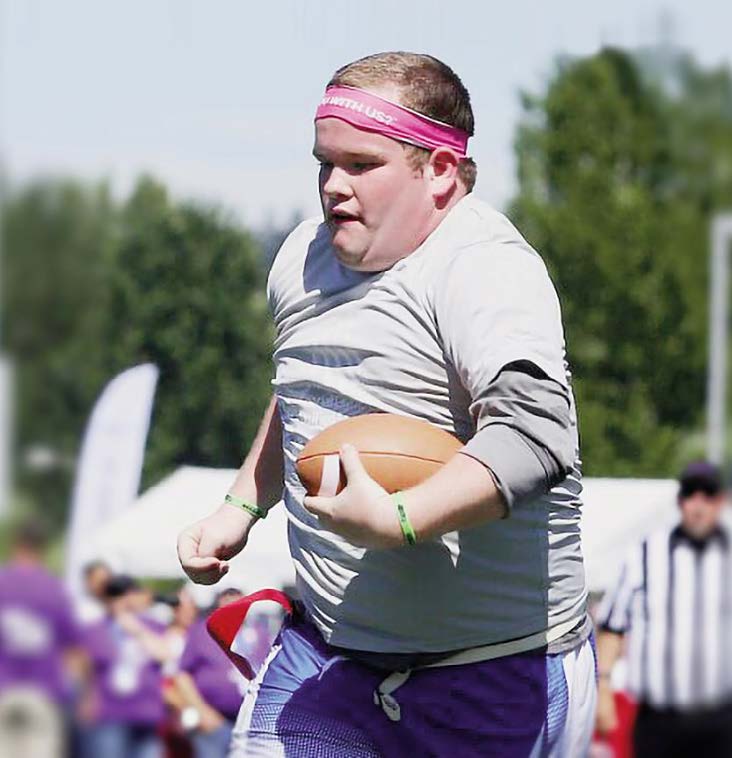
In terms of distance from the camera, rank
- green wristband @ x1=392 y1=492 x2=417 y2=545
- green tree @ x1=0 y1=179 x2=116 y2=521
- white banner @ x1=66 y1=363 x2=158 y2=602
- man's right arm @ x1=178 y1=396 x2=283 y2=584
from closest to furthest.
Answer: green wristband @ x1=392 y1=492 x2=417 y2=545, man's right arm @ x1=178 y1=396 x2=283 y2=584, white banner @ x1=66 y1=363 x2=158 y2=602, green tree @ x1=0 y1=179 x2=116 y2=521

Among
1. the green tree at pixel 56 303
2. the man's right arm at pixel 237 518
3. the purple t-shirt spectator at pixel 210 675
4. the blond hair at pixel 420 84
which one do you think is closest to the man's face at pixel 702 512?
the purple t-shirt spectator at pixel 210 675

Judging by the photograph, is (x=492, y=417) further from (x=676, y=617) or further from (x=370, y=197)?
(x=676, y=617)

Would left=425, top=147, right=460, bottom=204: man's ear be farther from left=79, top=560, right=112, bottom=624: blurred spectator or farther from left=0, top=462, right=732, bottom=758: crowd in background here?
left=79, top=560, right=112, bottom=624: blurred spectator

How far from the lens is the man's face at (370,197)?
3.07 meters

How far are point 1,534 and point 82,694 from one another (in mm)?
11415

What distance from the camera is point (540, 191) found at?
83.5 ft

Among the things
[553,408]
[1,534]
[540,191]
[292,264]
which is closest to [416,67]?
[292,264]

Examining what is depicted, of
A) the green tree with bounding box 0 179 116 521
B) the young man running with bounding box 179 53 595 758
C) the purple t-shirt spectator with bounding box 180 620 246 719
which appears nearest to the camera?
the young man running with bounding box 179 53 595 758

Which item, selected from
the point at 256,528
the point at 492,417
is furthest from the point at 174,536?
the point at 492,417

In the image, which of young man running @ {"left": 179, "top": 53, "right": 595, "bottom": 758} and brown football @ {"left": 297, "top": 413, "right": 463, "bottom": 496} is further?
young man running @ {"left": 179, "top": 53, "right": 595, "bottom": 758}

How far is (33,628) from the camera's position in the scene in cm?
841

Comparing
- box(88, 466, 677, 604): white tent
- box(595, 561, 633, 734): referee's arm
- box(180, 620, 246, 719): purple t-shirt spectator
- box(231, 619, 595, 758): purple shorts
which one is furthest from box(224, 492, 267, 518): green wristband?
box(180, 620, 246, 719): purple t-shirt spectator

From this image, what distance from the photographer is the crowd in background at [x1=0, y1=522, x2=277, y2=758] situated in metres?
8.48

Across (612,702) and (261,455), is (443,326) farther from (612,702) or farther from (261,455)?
(612,702)
